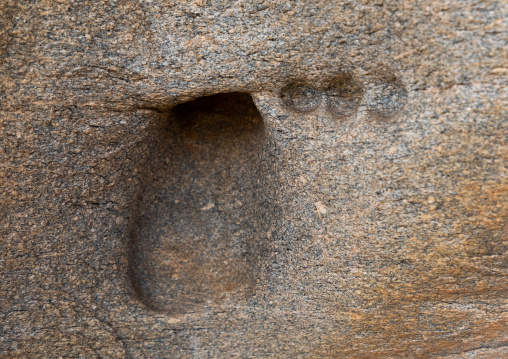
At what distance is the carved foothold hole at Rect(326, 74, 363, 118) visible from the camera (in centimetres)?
86

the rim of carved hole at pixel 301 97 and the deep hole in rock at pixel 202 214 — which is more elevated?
the rim of carved hole at pixel 301 97

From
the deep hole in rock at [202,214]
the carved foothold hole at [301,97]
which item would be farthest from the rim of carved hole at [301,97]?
the deep hole in rock at [202,214]

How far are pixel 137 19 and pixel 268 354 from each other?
2.48 feet

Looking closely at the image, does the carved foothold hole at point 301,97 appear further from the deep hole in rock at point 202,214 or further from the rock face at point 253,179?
the deep hole in rock at point 202,214

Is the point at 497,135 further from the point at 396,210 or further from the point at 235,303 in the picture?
the point at 235,303

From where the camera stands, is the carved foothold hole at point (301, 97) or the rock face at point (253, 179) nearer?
the rock face at point (253, 179)

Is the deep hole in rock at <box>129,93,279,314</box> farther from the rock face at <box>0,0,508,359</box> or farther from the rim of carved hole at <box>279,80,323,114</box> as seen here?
the rim of carved hole at <box>279,80,323,114</box>

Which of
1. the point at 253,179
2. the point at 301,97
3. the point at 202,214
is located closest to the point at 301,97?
the point at 301,97

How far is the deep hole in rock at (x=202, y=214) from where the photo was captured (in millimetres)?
1030

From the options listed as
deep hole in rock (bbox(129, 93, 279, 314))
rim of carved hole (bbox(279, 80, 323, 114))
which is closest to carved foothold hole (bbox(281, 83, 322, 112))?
rim of carved hole (bbox(279, 80, 323, 114))

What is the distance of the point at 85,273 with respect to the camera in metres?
0.97

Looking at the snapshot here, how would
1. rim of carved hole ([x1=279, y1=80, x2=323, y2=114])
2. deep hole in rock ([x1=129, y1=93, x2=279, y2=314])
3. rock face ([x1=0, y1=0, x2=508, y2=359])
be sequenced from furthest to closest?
1. deep hole in rock ([x1=129, y1=93, x2=279, y2=314])
2. rim of carved hole ([x1=279, y1=80, x2=323, y2=114])
3. rock face ([x1=0, y1=0, x2=508, y2=359])

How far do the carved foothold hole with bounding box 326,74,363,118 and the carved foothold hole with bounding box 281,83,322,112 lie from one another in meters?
0.03

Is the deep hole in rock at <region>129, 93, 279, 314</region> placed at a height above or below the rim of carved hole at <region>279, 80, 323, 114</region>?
below
